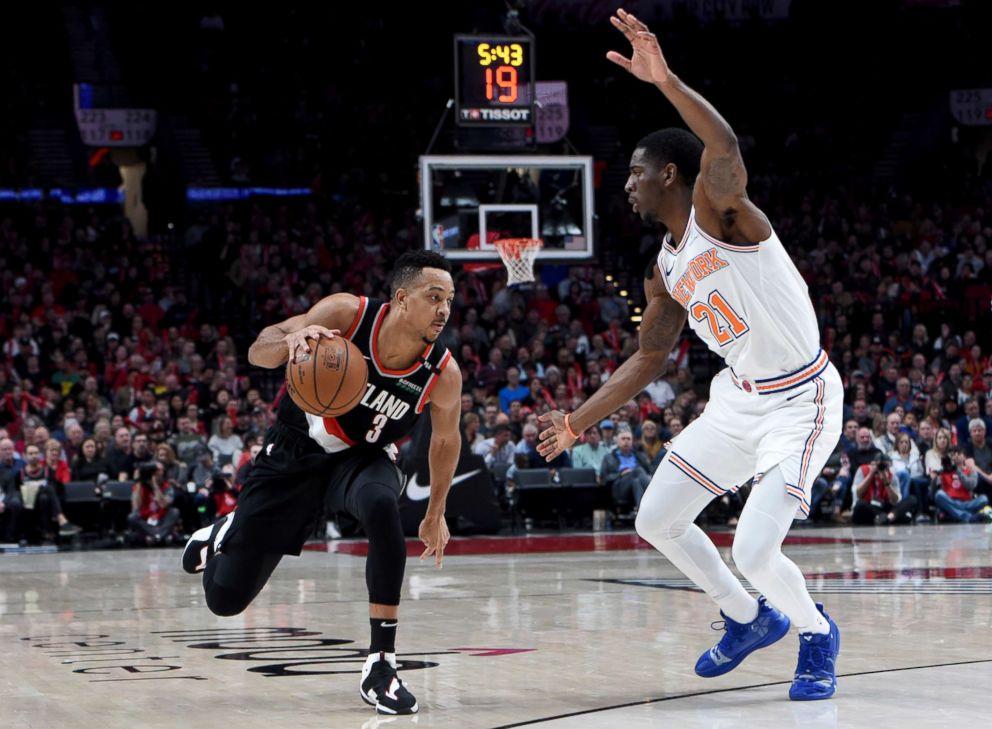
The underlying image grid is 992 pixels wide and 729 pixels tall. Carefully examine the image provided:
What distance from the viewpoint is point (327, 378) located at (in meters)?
5.42

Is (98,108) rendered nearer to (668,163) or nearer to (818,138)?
(818,138)

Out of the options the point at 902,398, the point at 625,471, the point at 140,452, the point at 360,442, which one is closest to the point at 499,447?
the point at 625,471

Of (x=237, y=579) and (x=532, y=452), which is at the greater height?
(x=237, y=579)

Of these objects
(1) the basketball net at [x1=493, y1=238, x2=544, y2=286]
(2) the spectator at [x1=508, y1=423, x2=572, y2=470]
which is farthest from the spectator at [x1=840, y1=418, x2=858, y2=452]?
(1) the basketball net at [x1=493, y1=238, x2=544, y2=286]

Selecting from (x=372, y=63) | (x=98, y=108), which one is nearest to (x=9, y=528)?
(x=98, y=108)

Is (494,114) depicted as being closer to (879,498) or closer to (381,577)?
(879,498)

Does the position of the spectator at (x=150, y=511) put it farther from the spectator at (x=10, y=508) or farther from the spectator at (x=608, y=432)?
the spectator at (x=608, y=432)

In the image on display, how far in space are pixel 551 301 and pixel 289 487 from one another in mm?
17012

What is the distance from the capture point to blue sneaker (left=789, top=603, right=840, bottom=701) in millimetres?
5254

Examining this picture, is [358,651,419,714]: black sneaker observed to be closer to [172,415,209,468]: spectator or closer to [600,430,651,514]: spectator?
[172,415,209,468]: spectator

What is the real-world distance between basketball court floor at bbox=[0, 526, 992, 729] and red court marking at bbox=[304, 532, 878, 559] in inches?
72.8

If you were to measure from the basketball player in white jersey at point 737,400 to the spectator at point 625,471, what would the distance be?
10.7 m

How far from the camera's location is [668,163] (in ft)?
18.7

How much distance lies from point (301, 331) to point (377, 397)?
1.70ft
